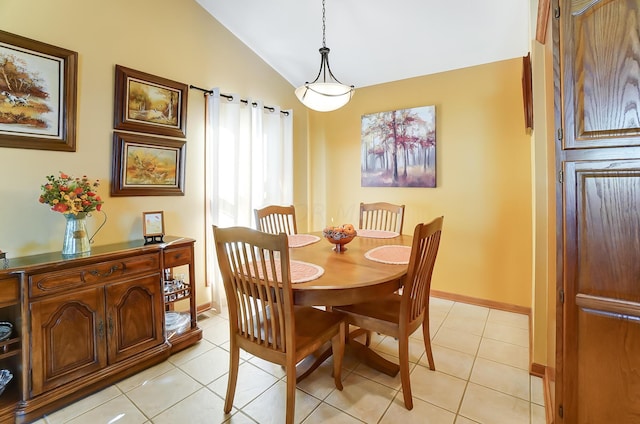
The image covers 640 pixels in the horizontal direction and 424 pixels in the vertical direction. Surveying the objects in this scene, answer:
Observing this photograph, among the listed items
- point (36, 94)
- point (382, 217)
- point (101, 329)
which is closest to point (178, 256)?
point (101, 329)

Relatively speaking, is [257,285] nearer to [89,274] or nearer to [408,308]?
[408,308]

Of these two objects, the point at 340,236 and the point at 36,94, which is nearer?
the point at 36,94

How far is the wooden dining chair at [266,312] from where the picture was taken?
52.9 inches

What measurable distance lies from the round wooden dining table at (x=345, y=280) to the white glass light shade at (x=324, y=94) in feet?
3.66

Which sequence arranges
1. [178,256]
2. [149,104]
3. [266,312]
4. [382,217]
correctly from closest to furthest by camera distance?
[266,312], [178,256], [149,104], [382,217]

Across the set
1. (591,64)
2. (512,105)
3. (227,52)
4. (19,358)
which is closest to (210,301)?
(19,358)

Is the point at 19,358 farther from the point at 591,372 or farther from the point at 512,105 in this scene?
the point at 512,105

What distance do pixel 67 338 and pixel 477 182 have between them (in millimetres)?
3419

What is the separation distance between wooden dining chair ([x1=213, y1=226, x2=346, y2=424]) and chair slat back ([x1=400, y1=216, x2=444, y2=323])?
409 mm

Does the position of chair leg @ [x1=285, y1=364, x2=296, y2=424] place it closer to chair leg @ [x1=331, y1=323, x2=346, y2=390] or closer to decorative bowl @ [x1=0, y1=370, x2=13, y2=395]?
chair leg @ [x1=331, y1=323, x2=346, y2=390]

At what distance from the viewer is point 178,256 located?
2232mm

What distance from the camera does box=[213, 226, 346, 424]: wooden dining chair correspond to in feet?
4.41

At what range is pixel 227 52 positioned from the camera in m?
2.97

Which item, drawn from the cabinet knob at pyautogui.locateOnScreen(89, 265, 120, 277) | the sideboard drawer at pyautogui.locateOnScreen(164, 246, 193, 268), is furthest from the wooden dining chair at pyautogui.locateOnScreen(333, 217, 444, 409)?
the cabinet knob at pyautogui.locateOnScreen(89, 265, 120, 277)
